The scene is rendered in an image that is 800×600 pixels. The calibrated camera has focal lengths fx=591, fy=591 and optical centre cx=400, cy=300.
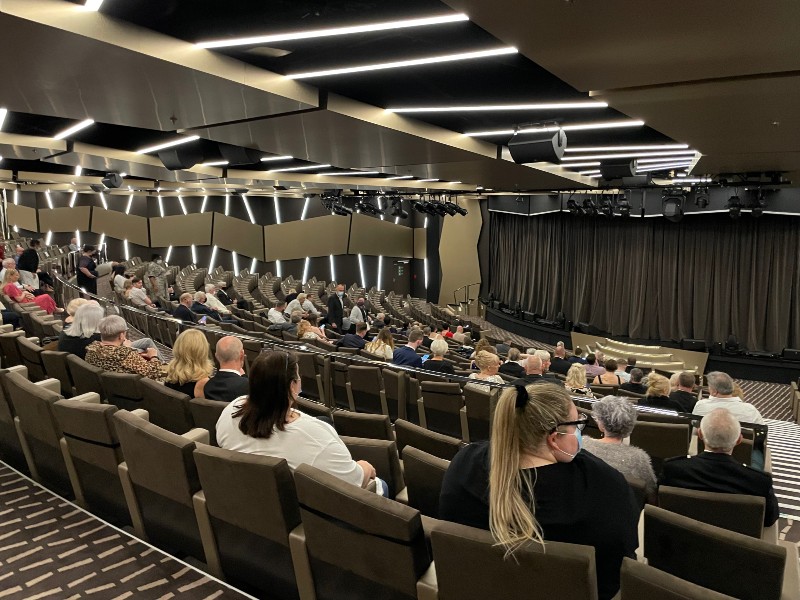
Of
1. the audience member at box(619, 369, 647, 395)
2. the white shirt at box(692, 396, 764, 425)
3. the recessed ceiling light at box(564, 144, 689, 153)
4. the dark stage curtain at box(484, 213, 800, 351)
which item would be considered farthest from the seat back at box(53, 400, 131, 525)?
the dark stage curtain at box(484, 213, 800, 351)

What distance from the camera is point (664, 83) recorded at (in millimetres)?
3684

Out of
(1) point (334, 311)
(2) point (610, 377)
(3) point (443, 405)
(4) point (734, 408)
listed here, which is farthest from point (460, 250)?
(4) point (734, 408)

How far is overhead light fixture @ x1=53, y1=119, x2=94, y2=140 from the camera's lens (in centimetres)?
721

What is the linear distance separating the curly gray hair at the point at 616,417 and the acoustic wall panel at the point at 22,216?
2343 centimetres

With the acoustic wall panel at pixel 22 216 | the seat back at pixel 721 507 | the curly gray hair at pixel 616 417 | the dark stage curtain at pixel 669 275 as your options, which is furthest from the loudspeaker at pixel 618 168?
the acoustic wall panel at pixel 22 216

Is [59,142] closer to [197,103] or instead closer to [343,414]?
[197,103]

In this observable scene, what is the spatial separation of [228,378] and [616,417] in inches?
84.3

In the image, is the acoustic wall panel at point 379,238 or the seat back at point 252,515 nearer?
the seat back at point 252,515

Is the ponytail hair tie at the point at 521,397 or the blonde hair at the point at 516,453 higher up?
the ponytail hair tie at the point at 521,397

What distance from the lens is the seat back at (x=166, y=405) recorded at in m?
3.34

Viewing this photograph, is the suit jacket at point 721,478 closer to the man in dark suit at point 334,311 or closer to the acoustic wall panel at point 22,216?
the man in dark suit at point 334,311

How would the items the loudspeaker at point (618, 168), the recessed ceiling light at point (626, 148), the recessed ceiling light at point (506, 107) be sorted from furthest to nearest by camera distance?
the loudspeaker at point (618, 168)
the recessed ceiling light at point (626, 148)
the recessed ceiling light at point (506, 107)

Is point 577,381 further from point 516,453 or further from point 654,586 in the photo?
point 654,586

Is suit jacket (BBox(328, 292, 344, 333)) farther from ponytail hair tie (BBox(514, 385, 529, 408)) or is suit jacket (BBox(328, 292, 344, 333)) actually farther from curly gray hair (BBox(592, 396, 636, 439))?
ponytail hair tie (BBox(514, 385, 529, 408))
